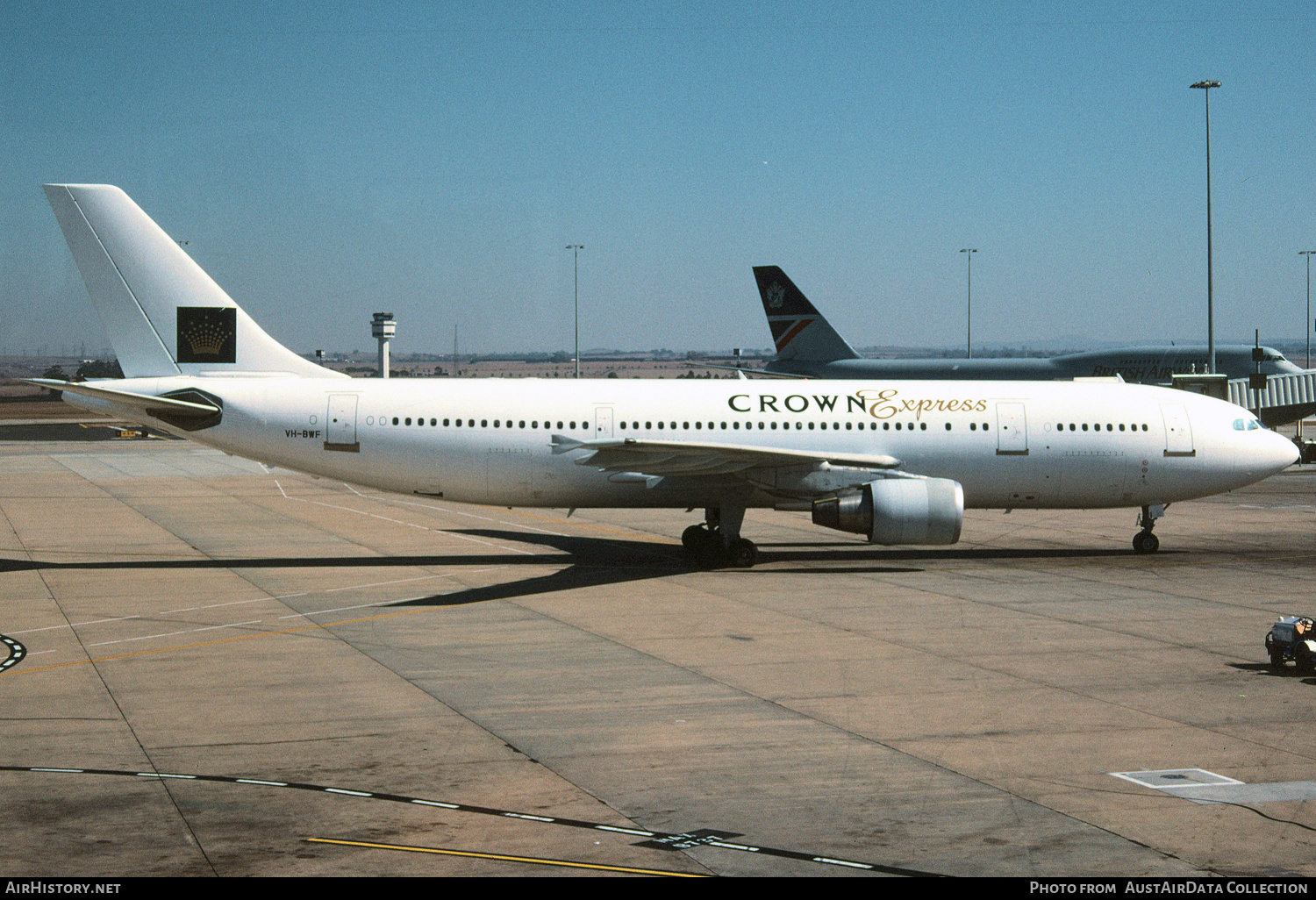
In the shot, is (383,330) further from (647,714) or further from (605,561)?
(647,714)

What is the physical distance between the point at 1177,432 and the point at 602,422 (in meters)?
14.1

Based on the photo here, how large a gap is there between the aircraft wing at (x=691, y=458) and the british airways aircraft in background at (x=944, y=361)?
47183 mm

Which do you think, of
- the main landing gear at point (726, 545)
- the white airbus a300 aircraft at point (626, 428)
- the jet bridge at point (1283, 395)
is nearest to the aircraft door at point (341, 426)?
the white airbus a300 aircraft at point (626, 428)

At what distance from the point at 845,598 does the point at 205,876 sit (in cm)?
1593

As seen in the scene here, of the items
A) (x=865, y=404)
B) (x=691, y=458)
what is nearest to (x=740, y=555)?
(x=691, y=458)

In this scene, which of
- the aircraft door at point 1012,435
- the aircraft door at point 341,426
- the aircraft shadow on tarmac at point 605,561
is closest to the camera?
the aircraft shadow on tarmac at point 605,561

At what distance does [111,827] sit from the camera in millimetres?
10922

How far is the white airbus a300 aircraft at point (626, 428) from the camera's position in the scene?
27625 mm

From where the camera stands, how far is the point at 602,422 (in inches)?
1141

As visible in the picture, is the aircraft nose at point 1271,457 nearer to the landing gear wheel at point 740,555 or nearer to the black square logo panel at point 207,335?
the landing gear wheel at point 740,555

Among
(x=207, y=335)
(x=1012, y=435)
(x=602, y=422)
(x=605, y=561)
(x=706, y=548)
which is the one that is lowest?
(x=605, y=561)

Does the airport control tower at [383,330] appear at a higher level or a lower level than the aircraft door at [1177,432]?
higher

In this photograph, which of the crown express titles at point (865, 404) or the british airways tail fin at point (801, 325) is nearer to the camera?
the crown express titles at point (865, 404)

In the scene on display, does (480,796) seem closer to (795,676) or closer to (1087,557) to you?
(795,676)
